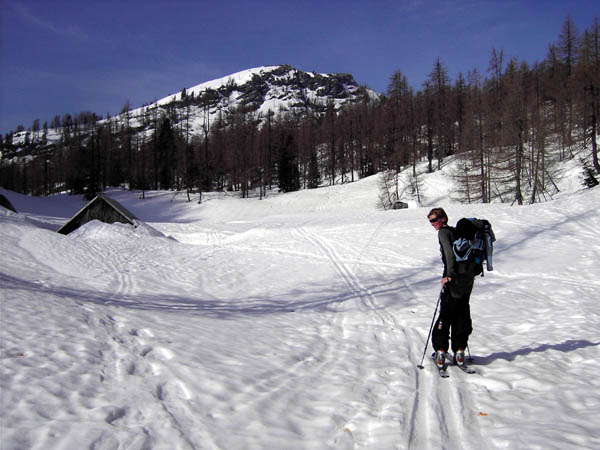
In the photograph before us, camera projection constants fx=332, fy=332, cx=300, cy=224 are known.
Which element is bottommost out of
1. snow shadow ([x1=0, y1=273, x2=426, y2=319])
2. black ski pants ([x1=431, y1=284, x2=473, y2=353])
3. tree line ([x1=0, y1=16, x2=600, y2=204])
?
snow shadow ([x1=0, y1=273, x2=426, y2=319])

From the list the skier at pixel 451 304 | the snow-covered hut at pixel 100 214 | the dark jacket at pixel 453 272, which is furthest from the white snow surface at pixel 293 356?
the snow-covered hut at pixel 100 214

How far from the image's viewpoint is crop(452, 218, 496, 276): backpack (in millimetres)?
4570

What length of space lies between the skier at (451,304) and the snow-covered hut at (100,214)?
21.9 m

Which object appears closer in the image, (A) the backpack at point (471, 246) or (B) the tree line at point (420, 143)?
(A) the backpack at point (471, 246)

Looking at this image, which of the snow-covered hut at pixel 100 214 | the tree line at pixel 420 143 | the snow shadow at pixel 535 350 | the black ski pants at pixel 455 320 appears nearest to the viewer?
the black ski pants at pixel 455 320

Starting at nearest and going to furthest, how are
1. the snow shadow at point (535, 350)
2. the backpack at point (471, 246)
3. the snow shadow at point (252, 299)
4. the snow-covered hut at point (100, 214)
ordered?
the backpack at point (471, 246) → the snow shadow at point (535, 350) → the snow shadow at point (252, 299) → the snow-covered hut at point (100, 214)

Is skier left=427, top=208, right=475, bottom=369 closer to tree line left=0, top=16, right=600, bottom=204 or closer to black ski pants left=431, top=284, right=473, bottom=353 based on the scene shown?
black ski pants left=431, top=284, right=473, bottom=353

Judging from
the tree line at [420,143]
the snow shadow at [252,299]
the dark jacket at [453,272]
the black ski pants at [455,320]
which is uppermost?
the tree line at [420,143]

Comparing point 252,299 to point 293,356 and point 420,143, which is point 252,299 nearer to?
point 293,356

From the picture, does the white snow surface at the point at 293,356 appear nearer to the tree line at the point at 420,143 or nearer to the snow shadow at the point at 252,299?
the snow shadow at the point at 252,299

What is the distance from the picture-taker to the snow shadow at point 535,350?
16.7 feet

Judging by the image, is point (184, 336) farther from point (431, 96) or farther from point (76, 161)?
point (76, 161)

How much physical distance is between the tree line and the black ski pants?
25.3 m

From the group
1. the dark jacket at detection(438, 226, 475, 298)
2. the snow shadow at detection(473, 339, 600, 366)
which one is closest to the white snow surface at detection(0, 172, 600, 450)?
the snow shadow at detection(473, 339, 600, 366)
